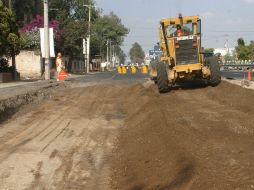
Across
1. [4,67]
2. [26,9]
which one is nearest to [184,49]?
[4,67]

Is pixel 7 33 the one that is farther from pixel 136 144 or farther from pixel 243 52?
pixel 243 52

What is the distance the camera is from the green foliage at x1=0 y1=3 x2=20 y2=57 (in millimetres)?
40031

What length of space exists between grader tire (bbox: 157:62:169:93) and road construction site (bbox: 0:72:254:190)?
1112mm

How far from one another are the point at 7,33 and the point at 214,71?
76.3 ft

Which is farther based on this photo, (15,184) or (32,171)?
(32,171)

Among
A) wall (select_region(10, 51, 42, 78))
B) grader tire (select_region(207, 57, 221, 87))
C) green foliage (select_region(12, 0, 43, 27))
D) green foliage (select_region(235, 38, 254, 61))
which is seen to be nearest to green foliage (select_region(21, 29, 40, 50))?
wall (select_region(10, 51, 42, 78))

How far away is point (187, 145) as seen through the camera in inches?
379

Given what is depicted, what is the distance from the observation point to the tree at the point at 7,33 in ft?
131

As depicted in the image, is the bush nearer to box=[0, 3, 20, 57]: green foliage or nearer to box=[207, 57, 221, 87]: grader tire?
box=[0, 3, 20, 57]: green foliage

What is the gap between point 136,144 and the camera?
1148cm

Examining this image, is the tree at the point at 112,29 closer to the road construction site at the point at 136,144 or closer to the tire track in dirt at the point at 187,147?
the road construction site at the point at 136,144

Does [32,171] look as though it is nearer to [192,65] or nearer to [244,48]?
[192,65]

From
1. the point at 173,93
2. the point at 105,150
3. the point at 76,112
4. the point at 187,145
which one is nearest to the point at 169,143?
the point at 187,145

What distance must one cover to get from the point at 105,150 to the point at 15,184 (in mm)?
3190
